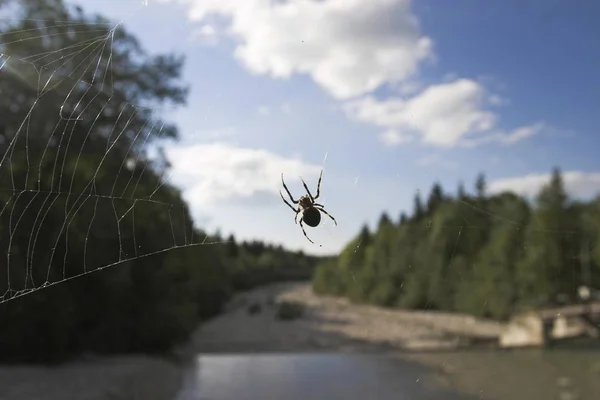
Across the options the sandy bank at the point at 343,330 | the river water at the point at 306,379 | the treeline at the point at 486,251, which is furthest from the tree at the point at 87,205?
the sandy bank at the point at 343,330

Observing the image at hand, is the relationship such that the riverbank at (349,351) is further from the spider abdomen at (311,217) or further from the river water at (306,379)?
the spider abdomen at (311,217)

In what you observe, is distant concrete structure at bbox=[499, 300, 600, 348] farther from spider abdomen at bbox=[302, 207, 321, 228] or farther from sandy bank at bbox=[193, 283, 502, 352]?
spider abdomen at bbox=[302, 207, 321, 228]

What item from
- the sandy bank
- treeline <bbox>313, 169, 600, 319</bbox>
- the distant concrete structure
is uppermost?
treeline <bbox>313, 169, 600, 319</bbox>

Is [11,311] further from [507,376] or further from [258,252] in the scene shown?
[258,252]

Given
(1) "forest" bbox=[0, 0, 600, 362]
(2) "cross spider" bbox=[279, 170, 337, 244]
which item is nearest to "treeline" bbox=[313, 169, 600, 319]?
(1) "forest" bbox=[0, 0, 600, 362]

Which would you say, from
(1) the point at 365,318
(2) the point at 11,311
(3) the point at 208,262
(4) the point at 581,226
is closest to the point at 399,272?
(4) the point at 581,226
